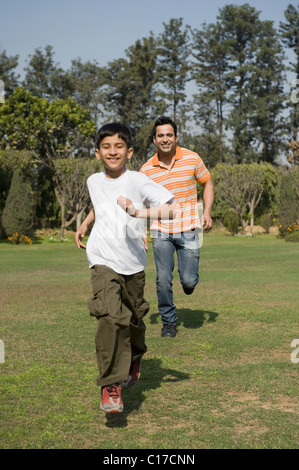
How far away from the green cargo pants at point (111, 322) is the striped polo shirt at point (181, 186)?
2.74m

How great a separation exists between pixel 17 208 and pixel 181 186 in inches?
1021

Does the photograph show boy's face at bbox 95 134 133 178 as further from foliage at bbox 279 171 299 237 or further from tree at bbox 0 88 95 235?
tree at bbox 0 88 95 235

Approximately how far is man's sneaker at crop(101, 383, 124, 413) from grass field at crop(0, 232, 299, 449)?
0.37ft

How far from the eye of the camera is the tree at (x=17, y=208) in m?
32.2

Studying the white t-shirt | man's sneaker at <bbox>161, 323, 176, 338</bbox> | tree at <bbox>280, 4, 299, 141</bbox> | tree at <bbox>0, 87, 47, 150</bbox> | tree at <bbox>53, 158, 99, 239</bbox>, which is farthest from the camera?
tree at <bbox>280, 4, 299, 141</bbox>

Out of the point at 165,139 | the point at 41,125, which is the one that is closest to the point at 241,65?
the point at 41,125

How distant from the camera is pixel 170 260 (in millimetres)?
7355

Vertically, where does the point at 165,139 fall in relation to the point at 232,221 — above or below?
above

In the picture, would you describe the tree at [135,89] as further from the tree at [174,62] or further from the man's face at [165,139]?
the man's face at [165,139]

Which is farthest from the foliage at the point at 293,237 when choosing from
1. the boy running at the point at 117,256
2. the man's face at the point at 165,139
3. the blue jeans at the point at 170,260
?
the boy running at the point at 117,256

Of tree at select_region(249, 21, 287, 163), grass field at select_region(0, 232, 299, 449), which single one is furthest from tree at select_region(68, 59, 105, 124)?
grass field at select_region(0, 232, 299, 449)

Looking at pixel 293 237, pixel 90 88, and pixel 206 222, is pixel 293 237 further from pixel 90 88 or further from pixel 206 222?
pixel 90 88

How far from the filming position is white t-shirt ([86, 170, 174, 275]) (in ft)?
14.8

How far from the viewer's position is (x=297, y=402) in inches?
182
